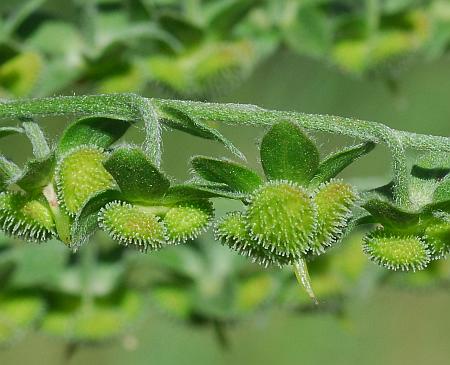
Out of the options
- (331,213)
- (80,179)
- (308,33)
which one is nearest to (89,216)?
(80,179)

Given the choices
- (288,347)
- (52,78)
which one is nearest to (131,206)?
(52,78)

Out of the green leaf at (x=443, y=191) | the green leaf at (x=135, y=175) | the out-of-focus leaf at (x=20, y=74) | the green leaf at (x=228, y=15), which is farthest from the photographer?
the green leaf at (x=228, y=15)

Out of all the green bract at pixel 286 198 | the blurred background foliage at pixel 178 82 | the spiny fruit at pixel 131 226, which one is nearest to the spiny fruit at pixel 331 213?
the green bract at pixel 286 198

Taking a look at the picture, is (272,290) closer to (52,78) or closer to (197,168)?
(52,78)

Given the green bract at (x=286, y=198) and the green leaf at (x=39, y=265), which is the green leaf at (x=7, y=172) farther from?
the green leaf at (x=39, y=265)

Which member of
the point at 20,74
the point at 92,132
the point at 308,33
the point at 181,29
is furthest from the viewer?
the point at 308,33

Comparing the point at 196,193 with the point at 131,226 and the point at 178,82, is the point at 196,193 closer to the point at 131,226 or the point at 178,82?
the point at 131,226
